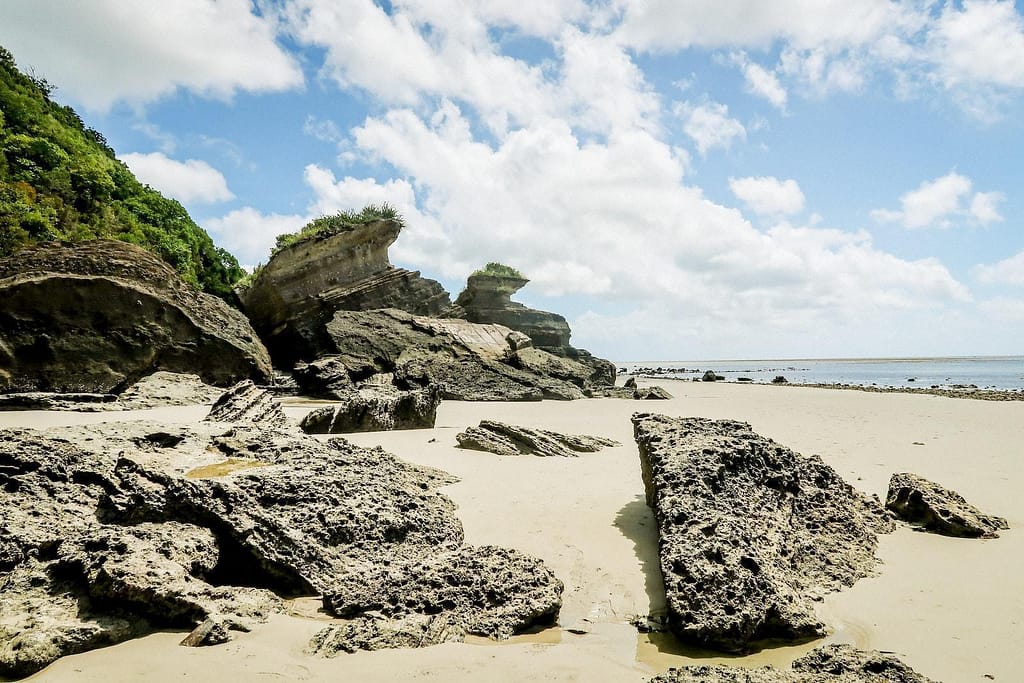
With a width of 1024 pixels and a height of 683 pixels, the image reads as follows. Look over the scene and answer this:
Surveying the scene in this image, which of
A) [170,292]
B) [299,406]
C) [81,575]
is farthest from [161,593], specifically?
[170,292]

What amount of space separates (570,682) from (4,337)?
15295 millimetres

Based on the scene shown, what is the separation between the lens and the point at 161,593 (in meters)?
2.90

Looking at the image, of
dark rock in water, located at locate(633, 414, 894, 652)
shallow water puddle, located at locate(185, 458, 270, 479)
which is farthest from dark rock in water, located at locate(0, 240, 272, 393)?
dark rock in water, located at locate(633, 414, 894, 652)

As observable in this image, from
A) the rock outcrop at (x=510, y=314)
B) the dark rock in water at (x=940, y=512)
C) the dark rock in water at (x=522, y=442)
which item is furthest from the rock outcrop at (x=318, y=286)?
the dark rock in water at (x=940, y=512)

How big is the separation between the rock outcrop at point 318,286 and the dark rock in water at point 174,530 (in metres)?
17.1

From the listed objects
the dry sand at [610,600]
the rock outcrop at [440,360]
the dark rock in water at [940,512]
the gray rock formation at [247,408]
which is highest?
the rock outcrop at [440,360]

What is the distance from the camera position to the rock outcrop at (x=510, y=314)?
97.0 ft

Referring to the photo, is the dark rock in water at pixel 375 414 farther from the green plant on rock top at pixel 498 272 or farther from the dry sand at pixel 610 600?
the green plant on rock top at pixel 498 272

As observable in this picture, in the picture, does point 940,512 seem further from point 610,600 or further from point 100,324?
point 100,324

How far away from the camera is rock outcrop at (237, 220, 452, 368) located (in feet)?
69.8

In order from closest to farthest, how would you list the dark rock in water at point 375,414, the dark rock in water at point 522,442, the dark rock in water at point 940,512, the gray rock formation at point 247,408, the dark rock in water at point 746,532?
1. the dark rock in water at point 746,532
2. the dark rock in water at point 940,512
3. the dark rock in water at point 522,442
4. the gray rock formation at point 247,408
5. the dark rock in water at point 375,414

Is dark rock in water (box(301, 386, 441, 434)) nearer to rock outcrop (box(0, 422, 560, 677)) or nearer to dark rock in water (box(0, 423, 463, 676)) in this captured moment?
dark rock in water (box(0, 423, 463, 676))

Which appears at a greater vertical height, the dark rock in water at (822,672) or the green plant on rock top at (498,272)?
the green plant on rock top at (498,272)

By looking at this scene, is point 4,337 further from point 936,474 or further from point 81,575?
point 936,474
